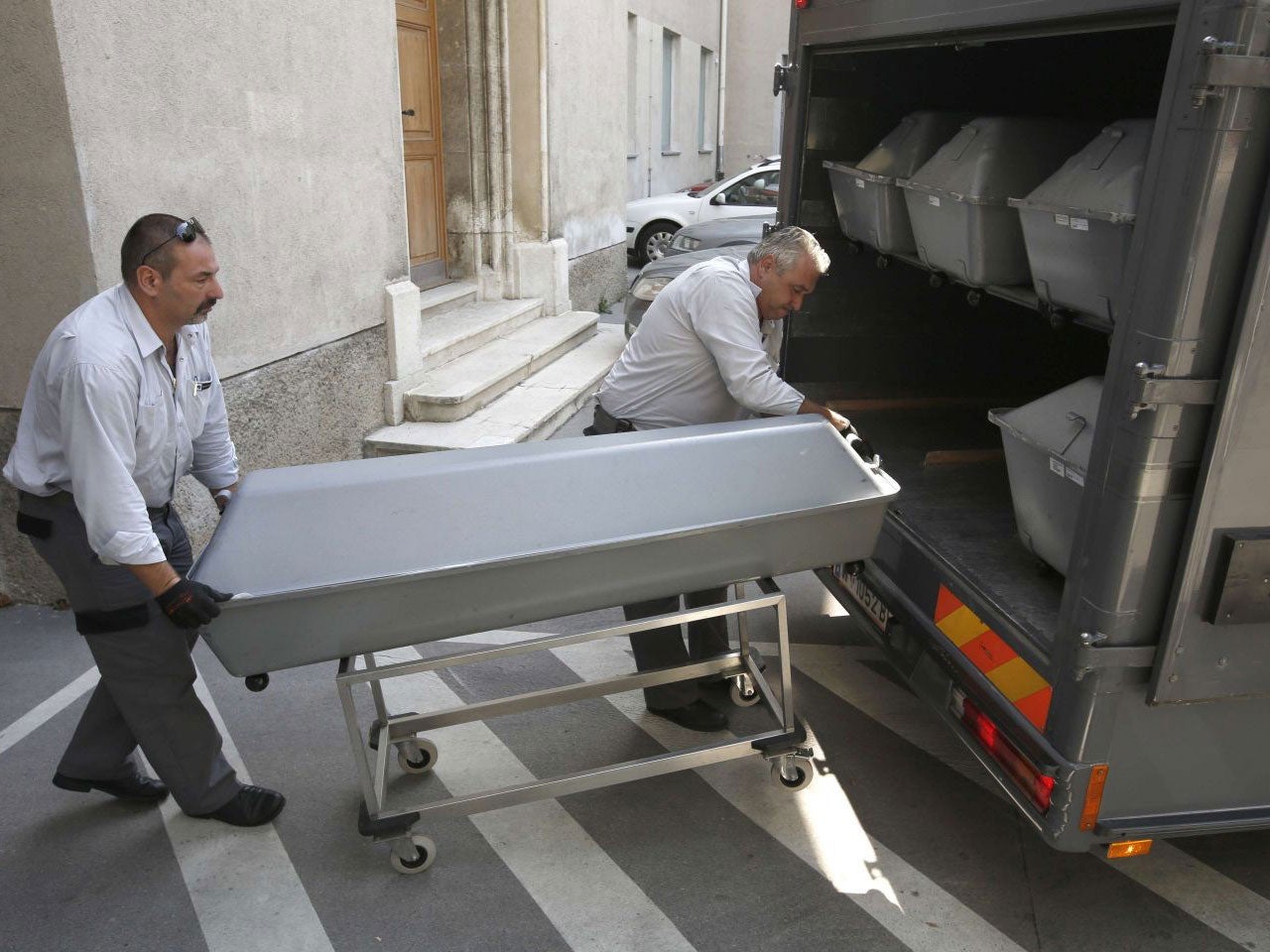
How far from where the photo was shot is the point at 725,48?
75.0 ft

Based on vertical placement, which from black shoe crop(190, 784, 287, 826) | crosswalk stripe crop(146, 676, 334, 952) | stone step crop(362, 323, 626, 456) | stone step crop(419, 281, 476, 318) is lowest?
crosswalk stripe crop(146, 676, 334, 952)

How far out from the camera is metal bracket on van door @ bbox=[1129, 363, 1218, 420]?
6.55 ft

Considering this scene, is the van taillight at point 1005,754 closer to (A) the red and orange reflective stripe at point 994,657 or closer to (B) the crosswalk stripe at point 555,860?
(A) the red and orange reflective stripe at point 994,657

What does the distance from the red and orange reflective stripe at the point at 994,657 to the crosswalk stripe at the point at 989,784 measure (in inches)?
27.3

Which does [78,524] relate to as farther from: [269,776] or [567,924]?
[567,924]

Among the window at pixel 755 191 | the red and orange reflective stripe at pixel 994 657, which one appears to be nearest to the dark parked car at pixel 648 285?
the window at pixel 755 191

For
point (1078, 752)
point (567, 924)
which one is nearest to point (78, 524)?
point (567, 924)

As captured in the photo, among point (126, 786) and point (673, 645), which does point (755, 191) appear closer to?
point (673, 645)

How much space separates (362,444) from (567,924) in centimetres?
402

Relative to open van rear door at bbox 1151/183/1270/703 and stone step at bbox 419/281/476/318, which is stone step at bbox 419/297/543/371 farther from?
open van rear door at bbox 1151/183/1270/703

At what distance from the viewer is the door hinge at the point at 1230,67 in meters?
1.80

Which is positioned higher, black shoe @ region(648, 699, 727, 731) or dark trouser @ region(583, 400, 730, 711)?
dark trouser @ region(583, 400, 730, 711)

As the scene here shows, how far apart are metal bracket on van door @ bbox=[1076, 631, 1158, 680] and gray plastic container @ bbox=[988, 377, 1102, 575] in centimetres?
48

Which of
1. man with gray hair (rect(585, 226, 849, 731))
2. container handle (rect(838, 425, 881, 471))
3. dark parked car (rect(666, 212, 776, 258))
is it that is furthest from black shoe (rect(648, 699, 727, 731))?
dark parked car (rect(666, 212, 776, 258))
